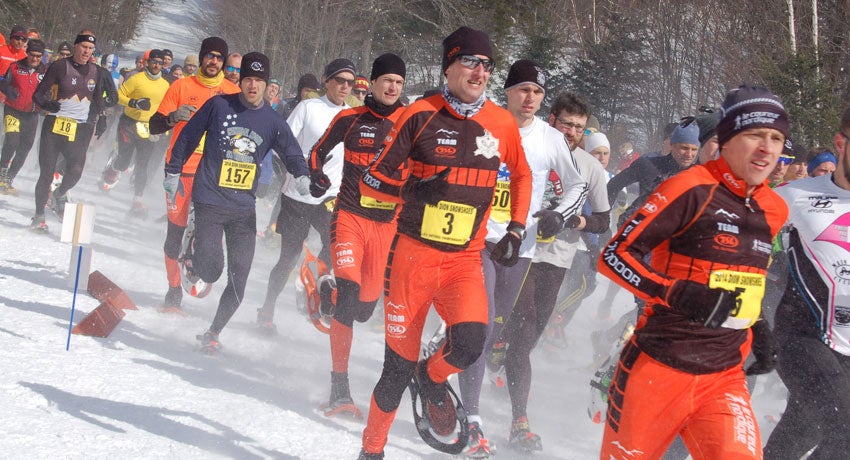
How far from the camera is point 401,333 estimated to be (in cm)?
473

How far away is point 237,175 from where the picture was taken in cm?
722

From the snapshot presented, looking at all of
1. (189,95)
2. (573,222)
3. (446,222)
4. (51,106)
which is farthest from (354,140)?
(51,106)

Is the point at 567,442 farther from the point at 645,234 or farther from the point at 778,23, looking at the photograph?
the point at 778,23

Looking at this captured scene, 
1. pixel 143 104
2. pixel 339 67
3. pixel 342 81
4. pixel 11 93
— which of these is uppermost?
pixel 339 67

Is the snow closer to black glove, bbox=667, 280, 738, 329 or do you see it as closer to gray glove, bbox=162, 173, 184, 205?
gray glove, bbox=162, 173, 184, 205

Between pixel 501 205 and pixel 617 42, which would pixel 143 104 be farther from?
pixel 617 42

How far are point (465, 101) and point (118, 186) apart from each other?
43.9 feet

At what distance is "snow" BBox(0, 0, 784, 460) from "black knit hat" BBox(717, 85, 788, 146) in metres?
2.74

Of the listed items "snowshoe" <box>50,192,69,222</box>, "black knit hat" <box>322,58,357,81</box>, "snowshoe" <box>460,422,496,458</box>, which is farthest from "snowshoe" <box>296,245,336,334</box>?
"snowshoe" <box>50,192,69,222</box>

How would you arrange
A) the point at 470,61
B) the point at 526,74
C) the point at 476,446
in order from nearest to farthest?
the point at 470,61 → the point at 476,446 → the point at 526,74

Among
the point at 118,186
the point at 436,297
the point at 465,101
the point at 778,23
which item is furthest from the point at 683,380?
the point at 778,23

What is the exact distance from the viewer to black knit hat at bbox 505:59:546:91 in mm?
5836

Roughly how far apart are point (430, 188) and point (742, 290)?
1644mm

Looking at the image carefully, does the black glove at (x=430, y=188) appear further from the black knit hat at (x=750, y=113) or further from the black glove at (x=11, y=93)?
the black glove at (x=11, y=93)
